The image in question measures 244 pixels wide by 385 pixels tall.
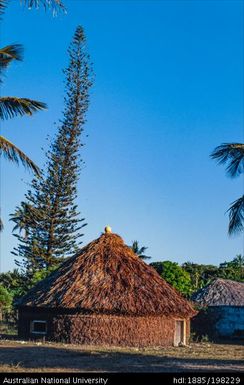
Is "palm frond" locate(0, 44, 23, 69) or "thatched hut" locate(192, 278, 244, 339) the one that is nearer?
"palm frond" locate(0, 44, 23, 69)

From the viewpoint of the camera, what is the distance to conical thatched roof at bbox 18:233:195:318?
2303 centimetres

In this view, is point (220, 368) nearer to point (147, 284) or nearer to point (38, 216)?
point (147, 284)

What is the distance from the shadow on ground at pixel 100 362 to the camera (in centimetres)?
1381

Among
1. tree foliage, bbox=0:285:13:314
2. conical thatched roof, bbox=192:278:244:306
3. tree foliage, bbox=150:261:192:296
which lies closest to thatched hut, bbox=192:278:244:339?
conical thatched roof, bbox=192:278:244:306

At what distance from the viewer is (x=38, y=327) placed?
80.7 feet

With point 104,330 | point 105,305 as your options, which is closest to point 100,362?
point 105,305

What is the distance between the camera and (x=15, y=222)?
52.8m

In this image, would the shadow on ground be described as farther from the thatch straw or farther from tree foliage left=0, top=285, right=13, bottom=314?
tree foliage left=0, top=285, right=13, bottom=314

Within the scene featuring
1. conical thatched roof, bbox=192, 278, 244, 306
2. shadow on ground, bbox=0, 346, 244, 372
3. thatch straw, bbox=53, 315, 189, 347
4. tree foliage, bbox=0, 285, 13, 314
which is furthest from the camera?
conical thatched roof, bbox=192, 278, 244, 306

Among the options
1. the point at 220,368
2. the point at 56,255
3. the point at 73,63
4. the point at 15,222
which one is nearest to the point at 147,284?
the point at 220,368

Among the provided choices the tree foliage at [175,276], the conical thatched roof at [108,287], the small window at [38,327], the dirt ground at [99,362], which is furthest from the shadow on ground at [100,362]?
the tree foliage at [175,276]

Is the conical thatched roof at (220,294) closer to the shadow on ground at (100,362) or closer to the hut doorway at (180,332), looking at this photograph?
the hut doorway at (180,332)

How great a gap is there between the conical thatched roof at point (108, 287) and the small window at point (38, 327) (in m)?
0.89

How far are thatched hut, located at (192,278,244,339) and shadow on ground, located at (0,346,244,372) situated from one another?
14.6m
